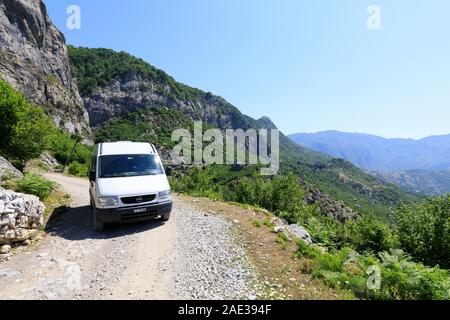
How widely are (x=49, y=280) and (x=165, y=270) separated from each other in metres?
2.89

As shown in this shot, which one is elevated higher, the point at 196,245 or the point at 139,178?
the point at 139,178

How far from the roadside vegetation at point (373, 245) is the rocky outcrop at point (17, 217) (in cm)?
872

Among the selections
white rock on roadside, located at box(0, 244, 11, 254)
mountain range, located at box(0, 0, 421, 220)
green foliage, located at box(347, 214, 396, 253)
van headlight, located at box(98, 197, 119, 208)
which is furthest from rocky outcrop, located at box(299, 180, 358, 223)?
white rock on roadside, located at box(0, 244, 11, 254)

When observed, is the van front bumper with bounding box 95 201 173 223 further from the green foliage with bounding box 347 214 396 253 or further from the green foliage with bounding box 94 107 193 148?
the green foliage with bounding box 94 107 193 148

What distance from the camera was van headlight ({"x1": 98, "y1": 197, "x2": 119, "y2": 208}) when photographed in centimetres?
1066

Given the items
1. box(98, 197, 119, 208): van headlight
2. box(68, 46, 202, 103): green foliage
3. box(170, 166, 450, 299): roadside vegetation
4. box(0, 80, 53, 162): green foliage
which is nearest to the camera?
box(170, 166, 450, 299): roadside vegetation

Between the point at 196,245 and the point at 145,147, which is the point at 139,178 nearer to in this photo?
the point at 145,147

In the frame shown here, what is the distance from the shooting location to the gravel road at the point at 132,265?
6.87m

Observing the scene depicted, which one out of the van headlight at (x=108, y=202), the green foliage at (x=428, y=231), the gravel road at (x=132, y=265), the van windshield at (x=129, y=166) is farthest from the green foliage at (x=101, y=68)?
the gravel road at (x=132, y=265)

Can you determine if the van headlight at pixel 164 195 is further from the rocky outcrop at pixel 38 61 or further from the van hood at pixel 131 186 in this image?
the rocky outcrop at pixel 38 61

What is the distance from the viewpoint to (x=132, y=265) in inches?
328
